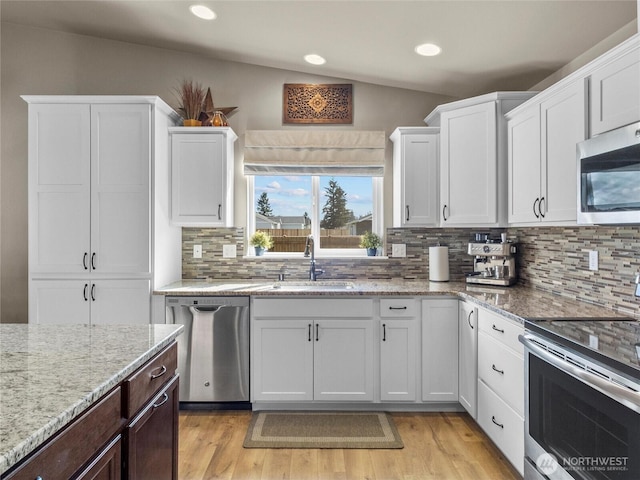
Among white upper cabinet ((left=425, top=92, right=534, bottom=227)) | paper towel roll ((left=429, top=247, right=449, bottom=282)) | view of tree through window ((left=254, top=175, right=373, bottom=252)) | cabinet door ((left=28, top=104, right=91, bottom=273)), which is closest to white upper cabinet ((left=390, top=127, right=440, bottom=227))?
white upper cabinet ((left=425, top=92, right=534, bottom=227))

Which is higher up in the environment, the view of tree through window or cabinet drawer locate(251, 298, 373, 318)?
the view of tree through window

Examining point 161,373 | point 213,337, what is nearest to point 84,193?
point 213,337

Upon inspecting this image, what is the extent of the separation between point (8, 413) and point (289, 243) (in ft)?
9.28

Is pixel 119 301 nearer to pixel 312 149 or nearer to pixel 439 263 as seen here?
pixel 312 149

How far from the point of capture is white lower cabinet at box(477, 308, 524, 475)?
6.64ft

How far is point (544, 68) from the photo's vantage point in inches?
111

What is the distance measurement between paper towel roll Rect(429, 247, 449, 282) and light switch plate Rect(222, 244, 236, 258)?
5.50ft

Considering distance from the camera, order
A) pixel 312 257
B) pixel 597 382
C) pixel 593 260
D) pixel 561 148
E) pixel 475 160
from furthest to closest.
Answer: pixel 312 257
pixel 475 160
pixel 593 260
pixel 561 148
pixel 597 382

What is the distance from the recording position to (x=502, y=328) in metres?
2.21

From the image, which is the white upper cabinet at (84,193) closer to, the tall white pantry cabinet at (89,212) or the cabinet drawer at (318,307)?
the tall white pantry cabinet at (89,212)

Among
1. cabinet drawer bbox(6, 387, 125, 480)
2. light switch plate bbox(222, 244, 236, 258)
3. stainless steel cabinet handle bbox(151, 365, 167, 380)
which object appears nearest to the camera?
cabinet drawer bbox(6, 387, 125, 480)

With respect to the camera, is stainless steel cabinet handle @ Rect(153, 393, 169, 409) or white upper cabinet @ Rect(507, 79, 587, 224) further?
white upper cabinet @ Rect(507, 79, 587, 224)

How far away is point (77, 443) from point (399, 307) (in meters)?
2.22

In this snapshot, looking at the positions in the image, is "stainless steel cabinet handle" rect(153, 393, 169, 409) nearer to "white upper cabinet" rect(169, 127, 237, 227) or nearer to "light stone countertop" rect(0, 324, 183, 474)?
"light stone countertop" rect(0, 324, 183, 474)
